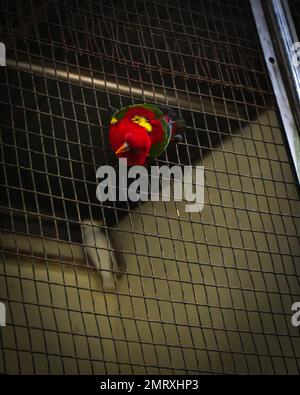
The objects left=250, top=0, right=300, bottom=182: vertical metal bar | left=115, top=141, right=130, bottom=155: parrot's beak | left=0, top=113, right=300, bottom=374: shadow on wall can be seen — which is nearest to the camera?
left=115, top=141, right=130, bottom=155: parrot's beak

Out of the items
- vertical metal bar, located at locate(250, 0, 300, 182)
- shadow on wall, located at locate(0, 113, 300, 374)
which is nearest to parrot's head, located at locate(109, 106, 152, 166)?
shadow on wall, located at locate(0, 113, 300, 374)

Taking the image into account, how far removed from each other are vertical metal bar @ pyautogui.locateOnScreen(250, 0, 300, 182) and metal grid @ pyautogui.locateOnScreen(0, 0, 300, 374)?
0.08 ft

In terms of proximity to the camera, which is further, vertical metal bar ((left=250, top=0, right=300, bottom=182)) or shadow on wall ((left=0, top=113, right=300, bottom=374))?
shadow on wall ((left=0, top=113, right=300, bottom=374))

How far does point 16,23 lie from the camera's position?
153 centimetres

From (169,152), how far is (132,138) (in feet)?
1.88

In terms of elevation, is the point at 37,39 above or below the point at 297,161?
above

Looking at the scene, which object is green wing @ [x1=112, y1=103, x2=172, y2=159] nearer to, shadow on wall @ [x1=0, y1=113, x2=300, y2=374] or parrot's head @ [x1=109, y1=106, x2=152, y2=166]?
parrot's head @ [x1=109, y1=106, x2=152, y2=166]

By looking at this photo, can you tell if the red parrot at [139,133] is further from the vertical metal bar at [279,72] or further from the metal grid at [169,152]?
the vertical metal bar at [279,72]

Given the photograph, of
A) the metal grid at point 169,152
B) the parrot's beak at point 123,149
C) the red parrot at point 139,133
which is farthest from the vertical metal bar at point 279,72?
the parrot's beak at point 123,149

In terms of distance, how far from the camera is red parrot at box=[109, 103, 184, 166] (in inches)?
55.4
